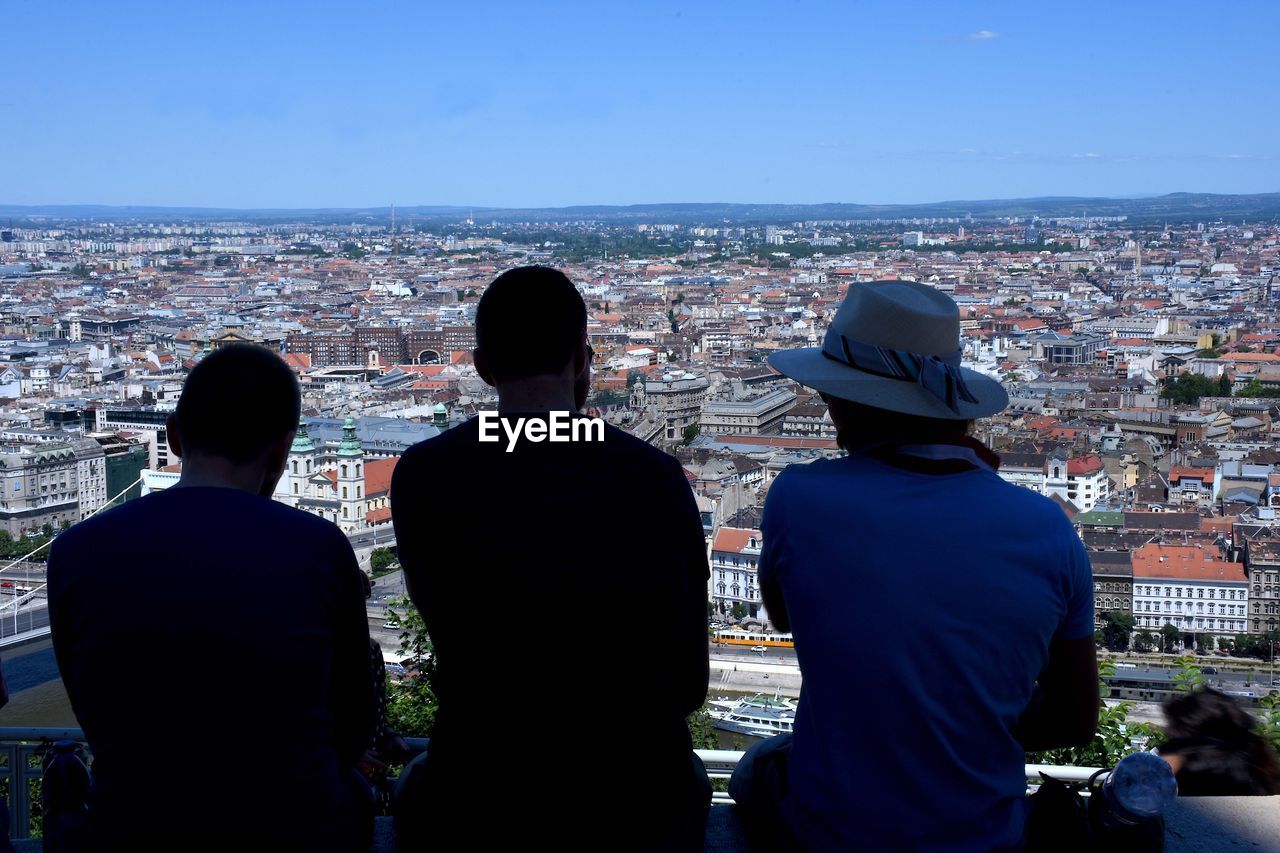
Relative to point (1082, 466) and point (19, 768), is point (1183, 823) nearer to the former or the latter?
point (19, 768)

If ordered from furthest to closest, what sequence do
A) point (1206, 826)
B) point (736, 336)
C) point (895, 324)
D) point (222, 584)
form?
1. point (736, 336)
2. point (1206, 826)
3. point (895, 324)
4. point (222, 584)

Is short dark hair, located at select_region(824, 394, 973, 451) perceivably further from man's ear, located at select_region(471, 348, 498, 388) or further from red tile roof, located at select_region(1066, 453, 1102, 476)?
red tile roof, located at select_region(1066, 453, 1102, 476)

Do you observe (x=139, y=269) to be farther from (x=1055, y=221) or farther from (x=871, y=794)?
(x=871, y=794)

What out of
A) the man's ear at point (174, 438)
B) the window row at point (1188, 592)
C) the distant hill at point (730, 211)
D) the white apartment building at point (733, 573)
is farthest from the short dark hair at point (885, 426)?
the distant hill at point (730, 211)

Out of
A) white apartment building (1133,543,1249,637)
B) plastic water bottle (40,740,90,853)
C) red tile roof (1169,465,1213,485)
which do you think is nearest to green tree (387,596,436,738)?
plastic water bottle (40,740,90,853)

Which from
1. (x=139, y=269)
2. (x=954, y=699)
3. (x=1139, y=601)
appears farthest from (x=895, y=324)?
(x=139, y=269)

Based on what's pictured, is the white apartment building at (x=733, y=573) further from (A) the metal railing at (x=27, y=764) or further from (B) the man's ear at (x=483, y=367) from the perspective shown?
(B) the man's ear at (x=483, y=367)

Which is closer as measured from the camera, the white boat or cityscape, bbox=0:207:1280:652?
the white boat
